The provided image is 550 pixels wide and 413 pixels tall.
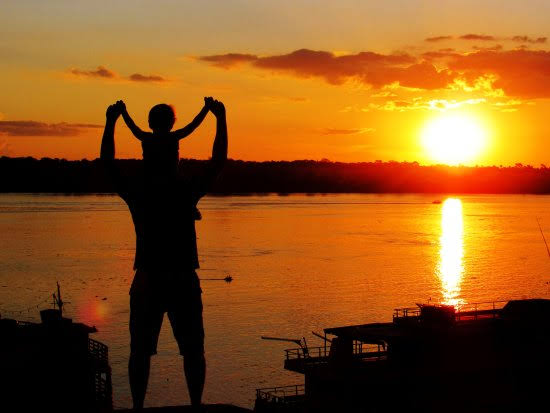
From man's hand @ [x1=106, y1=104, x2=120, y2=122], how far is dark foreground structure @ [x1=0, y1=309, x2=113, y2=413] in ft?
51.9

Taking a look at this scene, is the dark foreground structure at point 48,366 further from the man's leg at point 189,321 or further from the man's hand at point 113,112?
the man's hand at point 113,112

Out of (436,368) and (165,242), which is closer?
(165,242)

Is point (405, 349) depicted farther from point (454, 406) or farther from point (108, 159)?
point (108, 159)

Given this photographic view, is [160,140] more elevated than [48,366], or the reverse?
[160,140]

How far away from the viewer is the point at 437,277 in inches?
3999

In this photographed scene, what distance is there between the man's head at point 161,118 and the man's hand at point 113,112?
32 cm

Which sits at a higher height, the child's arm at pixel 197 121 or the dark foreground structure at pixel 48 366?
the child's arm at pixel 197 121

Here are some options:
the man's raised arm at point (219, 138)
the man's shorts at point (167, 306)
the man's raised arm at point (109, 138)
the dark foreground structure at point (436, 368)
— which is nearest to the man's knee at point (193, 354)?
the man's shorts at point (167, 306)

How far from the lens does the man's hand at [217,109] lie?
23.3ft

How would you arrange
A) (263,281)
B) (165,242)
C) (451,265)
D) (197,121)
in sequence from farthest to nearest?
(451,265)
(263,281)
(165,242)
(197,121)

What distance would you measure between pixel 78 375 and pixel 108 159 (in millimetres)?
22388

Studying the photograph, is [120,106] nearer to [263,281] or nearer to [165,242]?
[165,242]

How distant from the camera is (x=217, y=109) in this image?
23.4ft

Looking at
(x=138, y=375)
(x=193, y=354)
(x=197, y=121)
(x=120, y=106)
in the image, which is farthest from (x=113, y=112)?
(x=138, y=375)
